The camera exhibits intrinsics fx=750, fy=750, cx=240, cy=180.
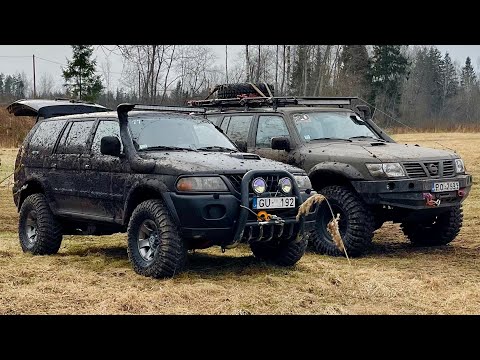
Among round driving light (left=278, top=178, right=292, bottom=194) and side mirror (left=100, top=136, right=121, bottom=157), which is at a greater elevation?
side mirror (left=100, top=136, right=121, bottom=157)

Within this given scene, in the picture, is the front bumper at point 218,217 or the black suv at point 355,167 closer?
the front bumper at point 218,217

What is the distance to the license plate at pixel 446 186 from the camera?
9.47 meters

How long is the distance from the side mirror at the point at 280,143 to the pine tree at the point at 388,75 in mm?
50457

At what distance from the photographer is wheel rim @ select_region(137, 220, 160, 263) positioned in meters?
7.80

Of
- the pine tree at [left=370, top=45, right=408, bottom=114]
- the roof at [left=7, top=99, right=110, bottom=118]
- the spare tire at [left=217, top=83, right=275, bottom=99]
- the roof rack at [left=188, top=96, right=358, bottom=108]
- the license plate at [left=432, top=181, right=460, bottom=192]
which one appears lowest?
the license plate at [left=432, top=181, right=460, bottom=192]

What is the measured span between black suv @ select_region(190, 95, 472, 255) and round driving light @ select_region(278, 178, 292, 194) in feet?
6.24

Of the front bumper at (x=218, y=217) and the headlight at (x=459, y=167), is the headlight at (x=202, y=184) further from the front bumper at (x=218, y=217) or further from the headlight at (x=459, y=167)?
the headlight at (x=459, y=167)

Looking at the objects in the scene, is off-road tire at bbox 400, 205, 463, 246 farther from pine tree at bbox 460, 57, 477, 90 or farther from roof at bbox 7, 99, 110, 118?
pine tree at bbox 460, 57, 477, 90

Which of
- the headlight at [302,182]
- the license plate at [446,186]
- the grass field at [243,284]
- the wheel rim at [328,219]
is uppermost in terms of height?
the headlight at [302,182]

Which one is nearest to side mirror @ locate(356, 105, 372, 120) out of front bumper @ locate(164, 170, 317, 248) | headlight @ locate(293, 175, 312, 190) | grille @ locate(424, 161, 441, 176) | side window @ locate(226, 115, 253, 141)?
side window @ locate(226, 115, 253, 141)

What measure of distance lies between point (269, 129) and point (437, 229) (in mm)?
2776

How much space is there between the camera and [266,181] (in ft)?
25.4

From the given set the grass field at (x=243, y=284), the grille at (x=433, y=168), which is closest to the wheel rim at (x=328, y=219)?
the grass field at (x=243, y=284)
